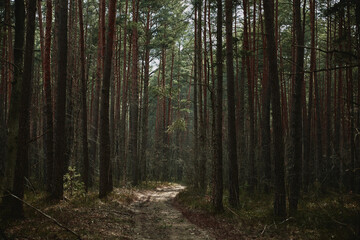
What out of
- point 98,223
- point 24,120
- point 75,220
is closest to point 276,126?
point 98,223

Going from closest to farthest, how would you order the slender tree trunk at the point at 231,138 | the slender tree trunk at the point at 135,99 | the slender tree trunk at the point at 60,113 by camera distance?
the slender tree trunk at the point at 60,113 → the slender tree trunk at the point at 231,138 → the slender tree trunk at the point at 135,99

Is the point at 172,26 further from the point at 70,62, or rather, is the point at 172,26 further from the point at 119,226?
the point at 119,226

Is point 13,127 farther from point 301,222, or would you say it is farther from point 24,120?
point 301,222

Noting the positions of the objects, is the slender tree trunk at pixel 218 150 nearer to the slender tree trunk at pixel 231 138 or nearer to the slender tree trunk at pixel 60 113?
the slender tree trunk at pixel 231 138

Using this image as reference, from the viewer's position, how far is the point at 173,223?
9.06 meters

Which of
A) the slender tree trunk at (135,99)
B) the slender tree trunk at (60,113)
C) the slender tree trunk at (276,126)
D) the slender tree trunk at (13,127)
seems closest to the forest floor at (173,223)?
the slender tree trunk at (276,126)

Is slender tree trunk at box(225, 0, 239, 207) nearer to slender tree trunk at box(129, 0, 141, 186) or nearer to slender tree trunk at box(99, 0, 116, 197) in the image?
slender tree trunk at box(99, 0, 116, 197)

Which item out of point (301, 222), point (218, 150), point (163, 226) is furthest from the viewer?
point (218, 150)

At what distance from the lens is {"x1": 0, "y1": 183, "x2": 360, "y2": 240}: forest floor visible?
6066 millimetres

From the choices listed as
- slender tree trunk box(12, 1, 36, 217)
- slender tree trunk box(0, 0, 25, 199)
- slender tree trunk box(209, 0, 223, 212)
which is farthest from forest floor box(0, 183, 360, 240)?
slender tree trunk box(0, 0, 25, 199)

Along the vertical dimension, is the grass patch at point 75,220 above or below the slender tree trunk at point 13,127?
below

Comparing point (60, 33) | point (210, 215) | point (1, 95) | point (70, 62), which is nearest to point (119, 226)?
point (210, 215)

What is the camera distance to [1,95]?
16516 mm

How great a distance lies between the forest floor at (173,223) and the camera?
19.9ft
